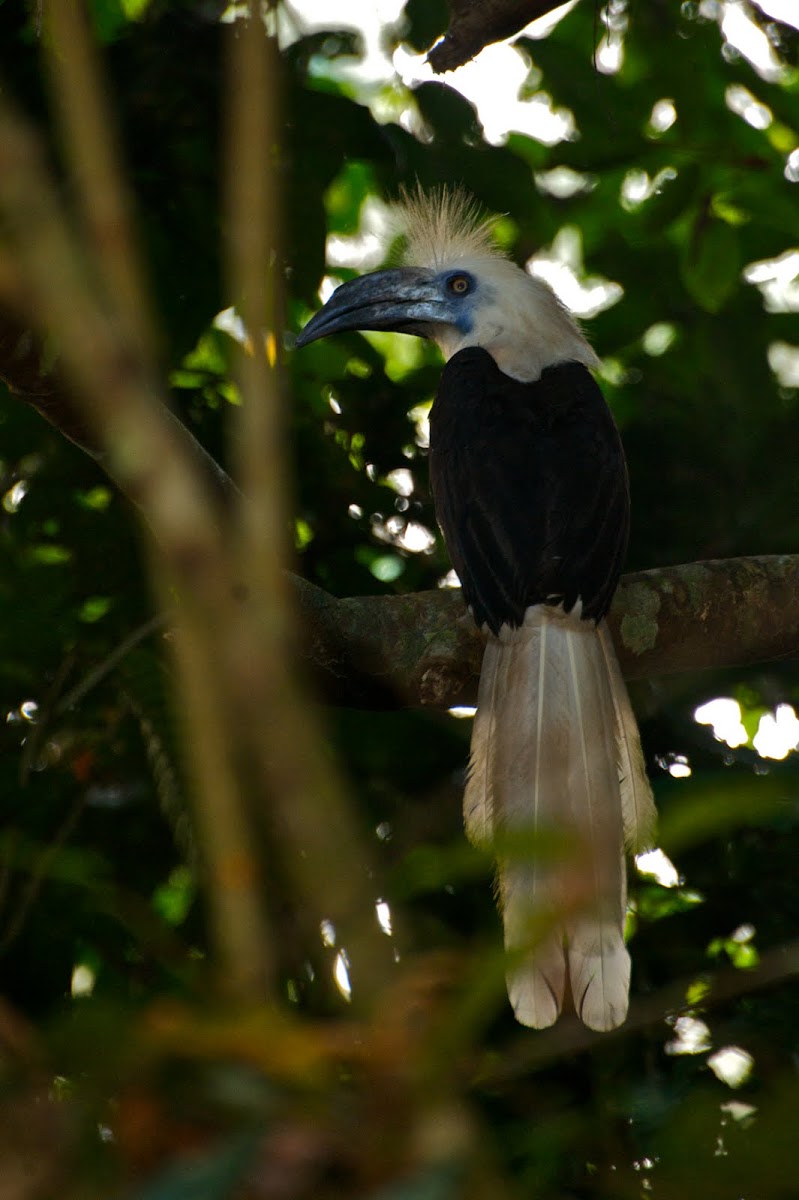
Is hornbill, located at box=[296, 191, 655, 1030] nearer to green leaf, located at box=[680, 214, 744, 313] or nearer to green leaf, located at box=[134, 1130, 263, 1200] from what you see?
green leaf, located at box=[680, 214, 744, 313]

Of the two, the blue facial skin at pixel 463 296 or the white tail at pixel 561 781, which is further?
the blue facial skin at pixel 463 296

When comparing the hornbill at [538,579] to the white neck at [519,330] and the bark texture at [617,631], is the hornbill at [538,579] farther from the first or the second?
the bark texture at [617,631]

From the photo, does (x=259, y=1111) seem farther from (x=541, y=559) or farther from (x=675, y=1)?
(x=675, y=1)

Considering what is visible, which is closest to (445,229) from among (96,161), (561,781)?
(561,781)

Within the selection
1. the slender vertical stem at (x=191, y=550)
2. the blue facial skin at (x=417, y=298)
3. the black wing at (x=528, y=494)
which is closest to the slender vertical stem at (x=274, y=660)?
the slender vertical stem at (x=191, y=550)

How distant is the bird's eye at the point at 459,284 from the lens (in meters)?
4.35

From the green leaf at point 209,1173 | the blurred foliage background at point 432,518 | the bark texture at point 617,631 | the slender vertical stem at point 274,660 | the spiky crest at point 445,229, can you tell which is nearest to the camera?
the green leaf at point 209,1173

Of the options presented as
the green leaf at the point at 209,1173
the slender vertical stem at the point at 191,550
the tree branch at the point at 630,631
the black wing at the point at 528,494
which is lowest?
the tree branch at the point at 630,631

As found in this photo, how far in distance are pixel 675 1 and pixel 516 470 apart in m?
1.30

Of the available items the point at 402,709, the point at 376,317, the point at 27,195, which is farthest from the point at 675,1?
the point at 27,195

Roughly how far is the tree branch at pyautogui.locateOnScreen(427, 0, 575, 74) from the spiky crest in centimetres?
161

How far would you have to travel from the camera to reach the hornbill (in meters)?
2.38

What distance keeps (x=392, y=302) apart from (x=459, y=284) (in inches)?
9.2

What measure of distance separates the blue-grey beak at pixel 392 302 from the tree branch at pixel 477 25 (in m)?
1.23
